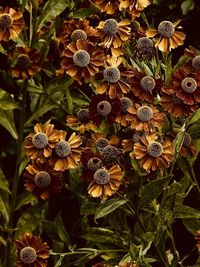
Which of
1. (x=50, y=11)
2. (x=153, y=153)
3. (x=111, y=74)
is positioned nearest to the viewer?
(x=153, y=153)

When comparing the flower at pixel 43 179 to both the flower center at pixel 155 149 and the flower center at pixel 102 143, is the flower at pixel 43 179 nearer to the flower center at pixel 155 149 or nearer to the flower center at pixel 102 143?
the flower center at pixel 102 143

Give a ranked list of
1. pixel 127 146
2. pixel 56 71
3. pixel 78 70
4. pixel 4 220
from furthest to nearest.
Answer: pixel 4 220
pixel 56 71
pixel 78 70
pixel 127 146

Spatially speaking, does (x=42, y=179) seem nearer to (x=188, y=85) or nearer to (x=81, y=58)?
(x=81, y=58)

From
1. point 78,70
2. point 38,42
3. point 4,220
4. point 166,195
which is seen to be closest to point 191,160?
point 166,195

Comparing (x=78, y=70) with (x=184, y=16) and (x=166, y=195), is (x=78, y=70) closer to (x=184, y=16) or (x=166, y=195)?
(x=166, y=195)

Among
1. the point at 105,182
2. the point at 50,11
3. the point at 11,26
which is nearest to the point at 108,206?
the point at 105,182

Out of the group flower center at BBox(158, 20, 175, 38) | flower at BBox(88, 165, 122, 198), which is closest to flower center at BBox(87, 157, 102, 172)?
flower at BBox(88, 165, 122, 198)
